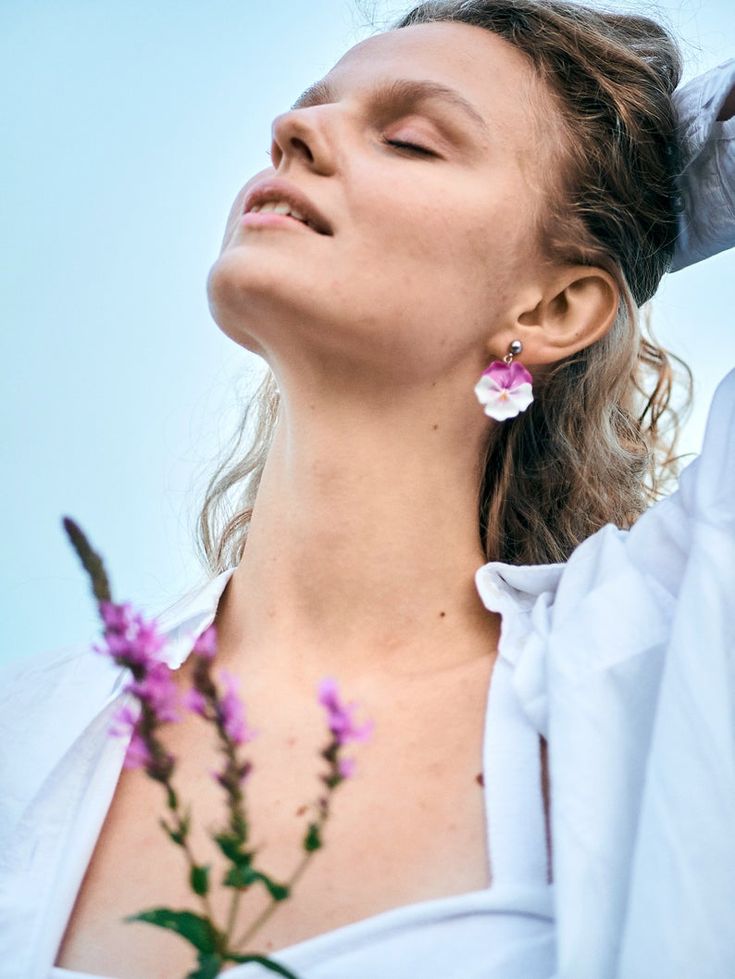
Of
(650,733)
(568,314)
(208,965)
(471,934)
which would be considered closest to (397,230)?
(568,314)

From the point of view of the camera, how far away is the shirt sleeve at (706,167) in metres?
2.45

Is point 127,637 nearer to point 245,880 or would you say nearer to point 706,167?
point 245,880

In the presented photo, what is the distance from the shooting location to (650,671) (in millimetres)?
1745

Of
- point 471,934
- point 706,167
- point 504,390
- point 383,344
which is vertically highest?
point 706,167

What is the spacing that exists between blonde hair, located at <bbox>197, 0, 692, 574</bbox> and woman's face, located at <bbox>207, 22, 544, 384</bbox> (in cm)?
20

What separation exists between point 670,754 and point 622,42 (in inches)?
83.4

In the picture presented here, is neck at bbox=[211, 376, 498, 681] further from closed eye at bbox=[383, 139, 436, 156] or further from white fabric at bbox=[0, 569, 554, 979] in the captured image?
closed eye at bbox=[383, 139, 436, 156]

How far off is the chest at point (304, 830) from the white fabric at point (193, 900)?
5 cm

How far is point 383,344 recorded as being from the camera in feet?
7.23

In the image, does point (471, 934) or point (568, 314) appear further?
point (568, 314)

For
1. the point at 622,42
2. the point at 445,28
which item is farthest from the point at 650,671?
the point at 622,42

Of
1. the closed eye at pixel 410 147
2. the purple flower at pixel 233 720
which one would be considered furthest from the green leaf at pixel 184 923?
the closed eye at pixel 410 147

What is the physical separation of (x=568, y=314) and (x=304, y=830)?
1384 mm

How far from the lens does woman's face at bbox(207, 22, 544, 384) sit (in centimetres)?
215
